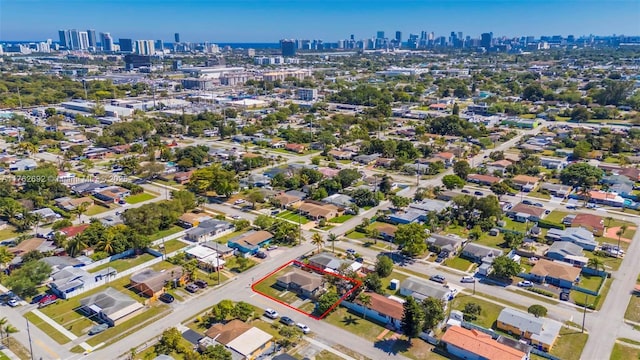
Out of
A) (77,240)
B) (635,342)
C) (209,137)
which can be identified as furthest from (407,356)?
(209,137)

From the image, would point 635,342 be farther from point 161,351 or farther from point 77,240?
point 77,240

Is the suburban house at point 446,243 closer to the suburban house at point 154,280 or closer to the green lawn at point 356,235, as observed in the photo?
the green lawn at point 356,235

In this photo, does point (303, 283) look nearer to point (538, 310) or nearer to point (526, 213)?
point (538, 310)

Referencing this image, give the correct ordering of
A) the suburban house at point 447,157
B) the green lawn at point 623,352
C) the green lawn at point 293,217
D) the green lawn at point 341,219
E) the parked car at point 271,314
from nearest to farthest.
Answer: the green lawn at point 623,352
the parked car at point 271,314
the green lawn at point 293,217
the green lawn at point 341,219
the suburban house at point 447,157

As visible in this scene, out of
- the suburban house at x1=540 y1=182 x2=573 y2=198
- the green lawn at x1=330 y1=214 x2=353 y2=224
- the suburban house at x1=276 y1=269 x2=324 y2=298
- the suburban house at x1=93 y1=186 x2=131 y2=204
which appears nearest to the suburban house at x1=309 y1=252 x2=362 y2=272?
the suburban house at x1=276 y1=269 x2=324 y2=298

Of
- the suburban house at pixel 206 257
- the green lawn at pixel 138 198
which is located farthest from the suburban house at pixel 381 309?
the green lawn at pixel 138 198

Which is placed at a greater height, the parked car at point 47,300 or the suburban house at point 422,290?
the suburban house at point 422,290

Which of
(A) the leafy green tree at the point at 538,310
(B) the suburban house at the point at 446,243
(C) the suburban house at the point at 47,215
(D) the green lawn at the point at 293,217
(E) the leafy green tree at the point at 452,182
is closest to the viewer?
(A) the leafy green tree at the point at 538,310
